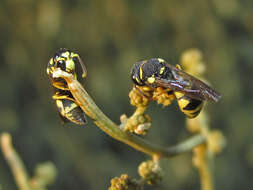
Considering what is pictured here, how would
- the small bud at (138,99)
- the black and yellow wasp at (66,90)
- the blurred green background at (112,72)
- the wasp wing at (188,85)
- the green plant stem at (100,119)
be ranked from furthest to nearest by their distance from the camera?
the blurred green background at (112,72)
the wasp wing at (188,85)
the small bud at (138,99)
the black and yellow wasp at (66,90)
the green plant stem at (100,119)

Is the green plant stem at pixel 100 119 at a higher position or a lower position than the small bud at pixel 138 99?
lower

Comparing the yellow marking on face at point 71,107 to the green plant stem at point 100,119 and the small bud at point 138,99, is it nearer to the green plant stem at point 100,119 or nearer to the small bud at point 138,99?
the green plant stem at point 100,119

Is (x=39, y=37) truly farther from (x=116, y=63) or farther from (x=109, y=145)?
(x=109, y=145)

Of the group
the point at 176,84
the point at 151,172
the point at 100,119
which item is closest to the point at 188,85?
the point at 176,84

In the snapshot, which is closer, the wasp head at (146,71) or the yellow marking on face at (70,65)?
the yellow marking on face at (70,65)

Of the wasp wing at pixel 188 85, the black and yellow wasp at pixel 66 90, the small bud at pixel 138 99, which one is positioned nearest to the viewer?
the black and yellow wasp at pixel 66 90

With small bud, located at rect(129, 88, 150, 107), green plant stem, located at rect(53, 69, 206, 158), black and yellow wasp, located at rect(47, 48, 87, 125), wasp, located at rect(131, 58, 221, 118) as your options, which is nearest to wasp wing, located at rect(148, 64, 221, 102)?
wasp, located at rect(131, 58, 221, 118)

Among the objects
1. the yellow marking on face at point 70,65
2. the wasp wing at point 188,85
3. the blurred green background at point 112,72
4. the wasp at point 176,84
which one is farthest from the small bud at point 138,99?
the blurred green background at point 112,72
